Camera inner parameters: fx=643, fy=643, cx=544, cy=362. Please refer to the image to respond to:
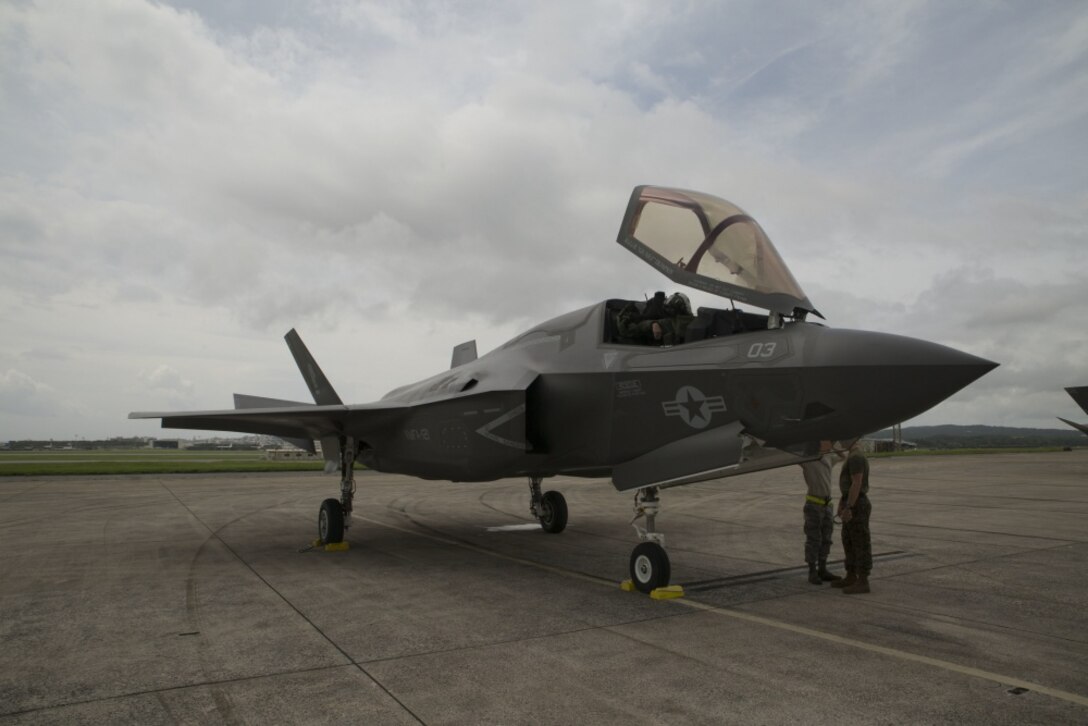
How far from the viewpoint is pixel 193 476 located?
87.4 feet

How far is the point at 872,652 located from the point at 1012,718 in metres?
1.22

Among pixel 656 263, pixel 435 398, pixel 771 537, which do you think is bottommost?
pixel 771 537

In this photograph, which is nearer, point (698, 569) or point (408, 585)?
point (408, 585)

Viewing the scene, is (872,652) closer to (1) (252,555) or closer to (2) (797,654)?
(2) (797,654)

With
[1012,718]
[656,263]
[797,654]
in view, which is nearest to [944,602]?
[797,654]

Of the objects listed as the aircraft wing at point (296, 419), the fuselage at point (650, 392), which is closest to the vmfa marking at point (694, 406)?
the fuselage at point (650, 392)

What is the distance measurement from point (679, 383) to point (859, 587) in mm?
2910

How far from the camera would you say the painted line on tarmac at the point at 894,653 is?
378cm

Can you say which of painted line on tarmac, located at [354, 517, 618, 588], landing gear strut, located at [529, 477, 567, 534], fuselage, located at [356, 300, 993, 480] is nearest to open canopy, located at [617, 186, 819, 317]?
fuselage, located at [356, 300, 993, 480]

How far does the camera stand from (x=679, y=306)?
6.71 m

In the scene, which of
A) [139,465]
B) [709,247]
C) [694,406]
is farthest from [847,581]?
[139,465]

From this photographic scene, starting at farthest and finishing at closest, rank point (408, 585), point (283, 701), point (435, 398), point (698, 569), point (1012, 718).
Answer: point (435, 398) < point (698, 569) < point (408, 585) < point (283, 701) < point (1012, 718)

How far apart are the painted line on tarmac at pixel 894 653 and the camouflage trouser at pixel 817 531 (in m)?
1.84

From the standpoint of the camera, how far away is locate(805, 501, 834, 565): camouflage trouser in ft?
23.2
